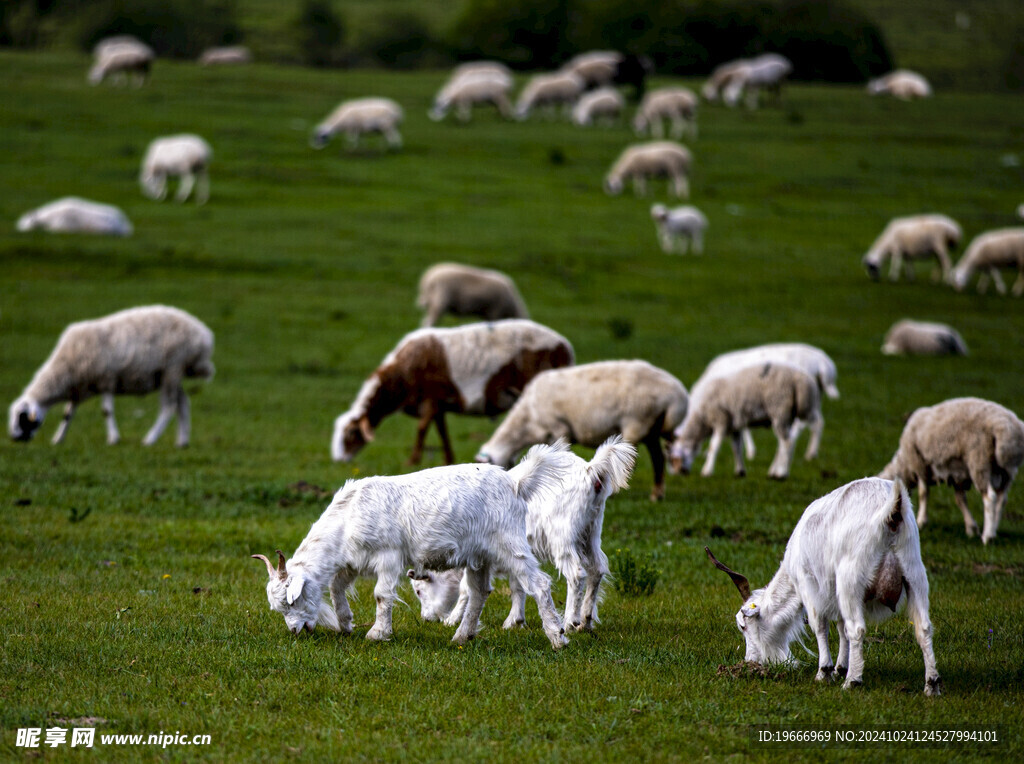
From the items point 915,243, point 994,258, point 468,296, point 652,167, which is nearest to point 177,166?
point 652,167

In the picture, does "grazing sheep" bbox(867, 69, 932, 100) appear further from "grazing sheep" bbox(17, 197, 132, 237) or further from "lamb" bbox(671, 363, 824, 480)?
"lamb" bbox(671, 363, 824, 480)

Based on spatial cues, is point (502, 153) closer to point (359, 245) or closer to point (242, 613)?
point (359, 245)

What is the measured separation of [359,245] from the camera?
3062cm

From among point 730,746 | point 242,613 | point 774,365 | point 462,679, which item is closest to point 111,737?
point 462,679

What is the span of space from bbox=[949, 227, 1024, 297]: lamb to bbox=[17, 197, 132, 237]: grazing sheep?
74.6 ft

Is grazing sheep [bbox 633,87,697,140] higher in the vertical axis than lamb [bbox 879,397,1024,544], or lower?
higher

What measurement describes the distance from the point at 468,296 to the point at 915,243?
14.4 metres

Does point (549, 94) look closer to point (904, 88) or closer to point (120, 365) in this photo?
point (904, 88)

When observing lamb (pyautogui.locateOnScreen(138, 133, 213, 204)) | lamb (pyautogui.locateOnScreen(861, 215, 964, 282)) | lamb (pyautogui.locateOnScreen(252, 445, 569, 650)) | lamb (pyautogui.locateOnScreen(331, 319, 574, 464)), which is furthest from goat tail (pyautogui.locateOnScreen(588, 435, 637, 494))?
lamb (pyautogui.locateOnScreen(138, 133, 213, 204))

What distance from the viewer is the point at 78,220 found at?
30328mm

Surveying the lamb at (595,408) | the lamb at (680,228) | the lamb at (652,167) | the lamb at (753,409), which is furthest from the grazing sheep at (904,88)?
the lamb at (595,408)

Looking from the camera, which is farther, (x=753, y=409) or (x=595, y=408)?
(x=753, y=409)

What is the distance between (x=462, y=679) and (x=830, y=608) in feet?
7.37

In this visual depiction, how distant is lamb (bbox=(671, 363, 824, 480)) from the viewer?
47.8 feet
